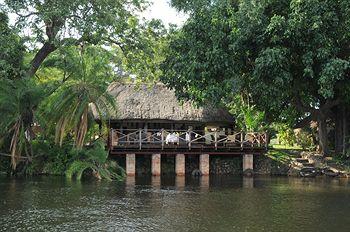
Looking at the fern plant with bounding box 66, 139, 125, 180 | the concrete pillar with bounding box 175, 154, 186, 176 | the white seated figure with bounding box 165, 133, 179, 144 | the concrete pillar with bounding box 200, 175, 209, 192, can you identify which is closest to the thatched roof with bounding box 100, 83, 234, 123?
the white seated figure with bounding box 165, 133, 179, 144

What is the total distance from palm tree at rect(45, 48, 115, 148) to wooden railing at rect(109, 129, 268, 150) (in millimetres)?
2716

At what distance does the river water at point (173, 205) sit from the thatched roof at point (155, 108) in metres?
6.53

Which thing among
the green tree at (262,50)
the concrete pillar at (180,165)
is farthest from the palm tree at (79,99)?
the concrete pillar at (180,165)

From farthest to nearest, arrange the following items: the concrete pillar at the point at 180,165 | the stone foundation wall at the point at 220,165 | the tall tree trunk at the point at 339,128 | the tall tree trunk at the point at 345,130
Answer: the tall tree trunk at the point at 339,128 < the tall tree trunk at the point at 345,130 < the stone foundation wall at the point at 220,165 < the concrete pillar at the point at 180,165

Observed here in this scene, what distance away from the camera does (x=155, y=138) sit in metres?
26.0

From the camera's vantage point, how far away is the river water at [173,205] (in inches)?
460

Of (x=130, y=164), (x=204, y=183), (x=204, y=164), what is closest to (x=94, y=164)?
(x=130, y=164)

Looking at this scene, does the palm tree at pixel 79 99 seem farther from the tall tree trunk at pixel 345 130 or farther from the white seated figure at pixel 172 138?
the tall tree trunk at pixel 345 130

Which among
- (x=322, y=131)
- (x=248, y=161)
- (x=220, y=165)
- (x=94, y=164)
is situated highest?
(x=322, y=131)

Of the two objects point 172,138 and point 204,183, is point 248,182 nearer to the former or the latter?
point 204,183

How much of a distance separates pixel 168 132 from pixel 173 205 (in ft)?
43.0

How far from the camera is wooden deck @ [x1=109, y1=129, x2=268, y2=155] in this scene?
84.1 feet

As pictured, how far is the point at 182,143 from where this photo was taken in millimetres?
26797

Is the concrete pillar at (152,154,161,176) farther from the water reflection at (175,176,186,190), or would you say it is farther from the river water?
the river water
